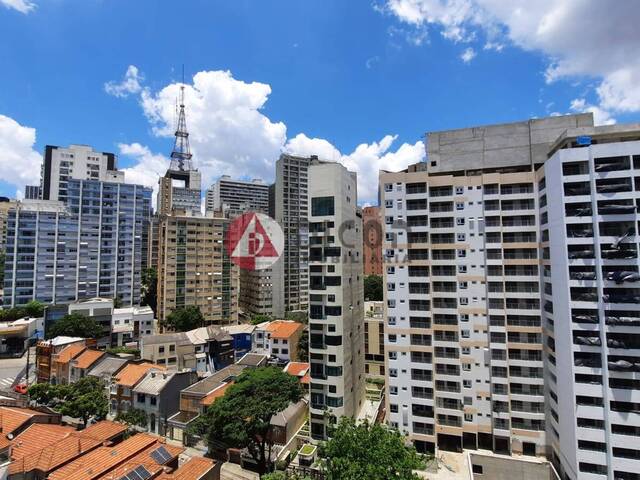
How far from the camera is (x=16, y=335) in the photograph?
62.5 meters

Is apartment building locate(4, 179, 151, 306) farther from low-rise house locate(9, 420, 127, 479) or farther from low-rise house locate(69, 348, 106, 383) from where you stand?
low-rise house locate(9, 420, 127, 479)

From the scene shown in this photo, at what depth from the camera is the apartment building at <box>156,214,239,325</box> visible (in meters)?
76.2

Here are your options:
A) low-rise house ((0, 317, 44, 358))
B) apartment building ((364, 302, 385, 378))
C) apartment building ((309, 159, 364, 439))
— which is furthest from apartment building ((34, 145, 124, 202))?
apartment building ((364, 302, 385, 378))

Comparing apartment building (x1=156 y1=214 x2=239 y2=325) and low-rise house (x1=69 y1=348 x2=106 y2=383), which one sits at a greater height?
apartment building (x1=156 y1=214 x2=239 y2=325)

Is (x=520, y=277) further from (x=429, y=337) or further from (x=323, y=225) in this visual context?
(x=323, y=225)

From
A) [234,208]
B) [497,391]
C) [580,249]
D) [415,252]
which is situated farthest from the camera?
[234,208]

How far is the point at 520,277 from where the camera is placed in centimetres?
3216

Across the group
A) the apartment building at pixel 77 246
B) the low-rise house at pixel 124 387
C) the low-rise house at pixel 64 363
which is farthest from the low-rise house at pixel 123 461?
the apartment building at pixel 77 246

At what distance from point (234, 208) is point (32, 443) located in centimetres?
13321

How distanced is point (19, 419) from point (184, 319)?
42.4m

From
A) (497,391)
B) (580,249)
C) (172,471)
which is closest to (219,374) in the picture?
(172,471)

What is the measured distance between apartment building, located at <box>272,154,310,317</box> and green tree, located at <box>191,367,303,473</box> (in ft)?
173

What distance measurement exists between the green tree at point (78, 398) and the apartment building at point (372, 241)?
7519cm

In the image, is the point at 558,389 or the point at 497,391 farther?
the point at 497,391
